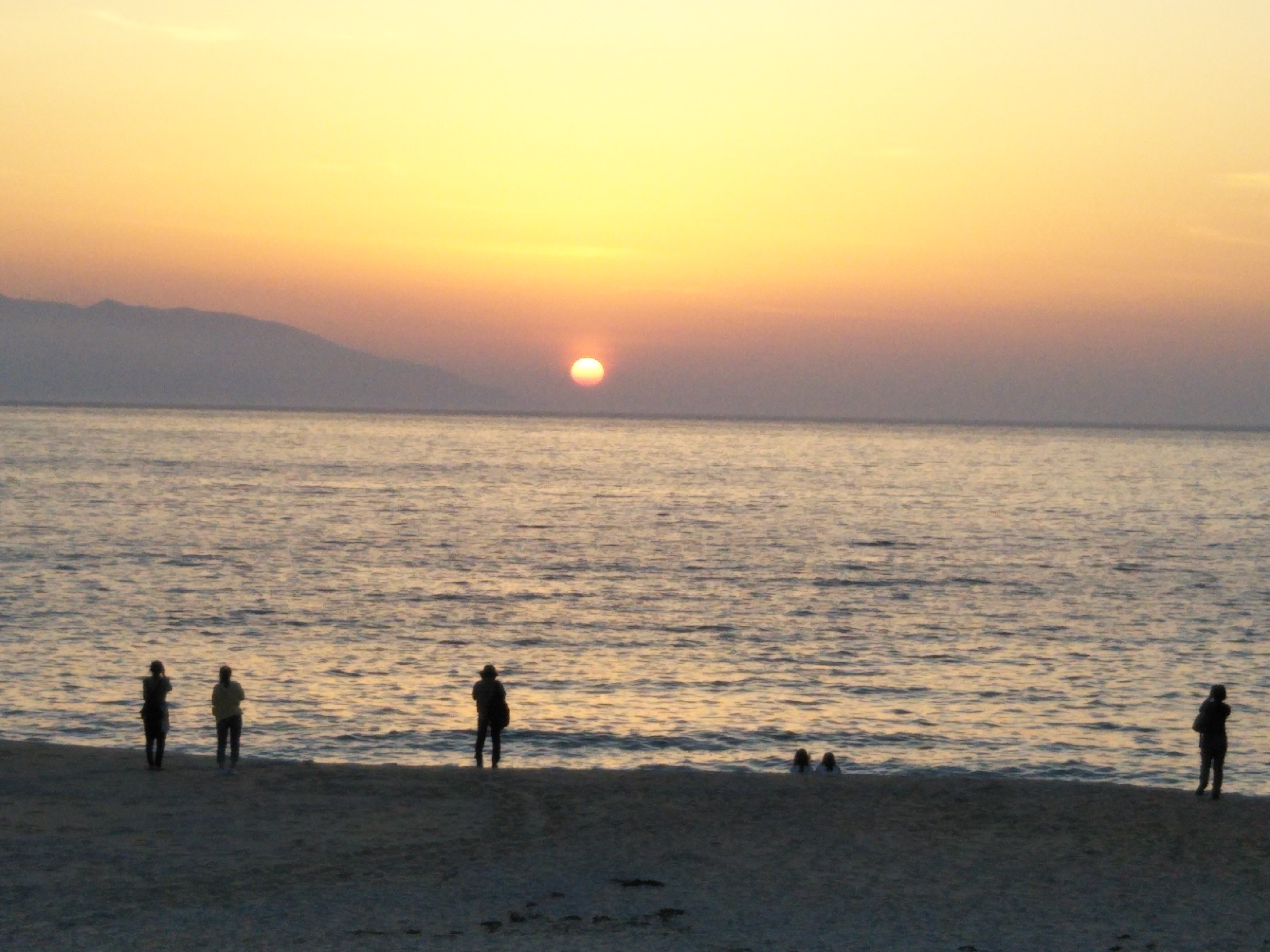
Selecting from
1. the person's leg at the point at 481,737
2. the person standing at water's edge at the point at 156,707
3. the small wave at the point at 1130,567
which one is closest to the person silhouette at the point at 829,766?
the person's leg at the point at 481,737

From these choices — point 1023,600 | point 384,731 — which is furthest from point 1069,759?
point 1023,600

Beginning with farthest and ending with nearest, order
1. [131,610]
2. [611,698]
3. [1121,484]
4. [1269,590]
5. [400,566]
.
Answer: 1. [1121,484]
2. [400,566]
3. [1269,590]
4. [131,610]
5. [611,698]

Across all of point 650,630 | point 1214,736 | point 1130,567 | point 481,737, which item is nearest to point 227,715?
point 481,737

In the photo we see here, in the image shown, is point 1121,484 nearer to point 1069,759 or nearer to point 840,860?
point 1069,759

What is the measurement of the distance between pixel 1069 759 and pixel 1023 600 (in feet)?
80.8

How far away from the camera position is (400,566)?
188 ft

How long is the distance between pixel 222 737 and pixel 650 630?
72.3 ft

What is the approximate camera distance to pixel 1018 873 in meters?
15.7

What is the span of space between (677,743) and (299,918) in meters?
13.8

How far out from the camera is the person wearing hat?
2100 cm

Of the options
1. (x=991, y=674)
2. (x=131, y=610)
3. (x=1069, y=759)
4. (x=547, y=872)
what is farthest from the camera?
(x=131, y=610)

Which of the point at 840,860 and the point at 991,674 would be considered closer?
the point at 840,860

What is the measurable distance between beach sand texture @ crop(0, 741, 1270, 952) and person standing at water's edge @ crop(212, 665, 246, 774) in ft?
1.66

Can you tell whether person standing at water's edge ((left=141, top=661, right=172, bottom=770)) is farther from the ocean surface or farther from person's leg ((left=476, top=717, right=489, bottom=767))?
person's leg ((left=476, top=717, right=489, bottom=767))
